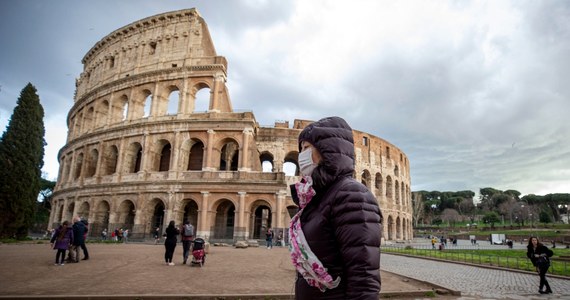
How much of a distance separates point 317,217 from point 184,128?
24937 millimetres

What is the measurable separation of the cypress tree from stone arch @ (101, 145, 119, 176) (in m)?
4.90

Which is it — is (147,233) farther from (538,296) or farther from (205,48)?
(538,296)

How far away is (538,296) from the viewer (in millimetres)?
7379

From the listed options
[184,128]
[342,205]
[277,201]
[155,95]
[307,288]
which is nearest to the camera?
[342,205]

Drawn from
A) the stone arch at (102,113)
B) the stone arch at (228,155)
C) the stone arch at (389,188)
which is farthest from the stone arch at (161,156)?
the stone arch at (389,188)

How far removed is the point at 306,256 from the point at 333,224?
0.24m

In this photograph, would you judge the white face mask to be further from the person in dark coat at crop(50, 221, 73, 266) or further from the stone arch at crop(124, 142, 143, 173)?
the stone arch at crop(124, 142, 143, 173)

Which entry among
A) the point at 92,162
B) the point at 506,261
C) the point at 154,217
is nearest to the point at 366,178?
the point at 506,261

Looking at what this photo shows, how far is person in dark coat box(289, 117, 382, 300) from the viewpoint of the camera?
163 centimetres

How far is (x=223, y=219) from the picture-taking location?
83.3 feet

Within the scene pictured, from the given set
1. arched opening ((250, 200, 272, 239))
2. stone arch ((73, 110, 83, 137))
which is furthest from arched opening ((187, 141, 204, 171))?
stone arch ((73, 110, 83, 137))

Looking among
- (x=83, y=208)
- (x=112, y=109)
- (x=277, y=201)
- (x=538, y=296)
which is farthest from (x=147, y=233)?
(x=538, y=296)

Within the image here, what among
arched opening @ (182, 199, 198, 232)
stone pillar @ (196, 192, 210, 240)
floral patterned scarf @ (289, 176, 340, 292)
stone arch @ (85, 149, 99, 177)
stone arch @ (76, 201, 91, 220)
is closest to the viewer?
floral patterned scarf @ (289, 176, 340, 292)

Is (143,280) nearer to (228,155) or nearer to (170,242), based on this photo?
(170,242)
